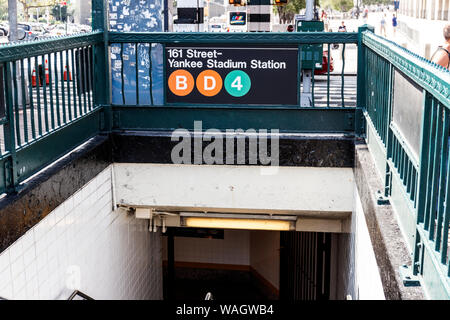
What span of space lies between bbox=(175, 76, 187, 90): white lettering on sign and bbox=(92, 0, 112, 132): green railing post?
767 mm

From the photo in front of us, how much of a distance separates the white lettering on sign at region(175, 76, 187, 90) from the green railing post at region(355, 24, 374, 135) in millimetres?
1758

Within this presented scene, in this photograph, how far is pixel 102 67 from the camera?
643cm

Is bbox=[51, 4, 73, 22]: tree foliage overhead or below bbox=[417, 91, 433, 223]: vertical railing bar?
overhead

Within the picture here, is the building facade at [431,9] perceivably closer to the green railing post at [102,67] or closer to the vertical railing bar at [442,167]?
the green railing post at [102,67]

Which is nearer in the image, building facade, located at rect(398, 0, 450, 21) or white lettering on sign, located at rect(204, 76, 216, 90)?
white lettering on sign, located at rect(204, 76, 216, 90)

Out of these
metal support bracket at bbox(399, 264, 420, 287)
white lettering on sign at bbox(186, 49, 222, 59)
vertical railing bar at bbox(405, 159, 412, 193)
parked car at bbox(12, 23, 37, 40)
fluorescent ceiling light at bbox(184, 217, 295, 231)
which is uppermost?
parked car at bbox(12, 23, 37, 40)

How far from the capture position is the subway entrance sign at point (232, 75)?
6.16 m

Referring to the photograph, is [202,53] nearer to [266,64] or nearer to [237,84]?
[237,84]

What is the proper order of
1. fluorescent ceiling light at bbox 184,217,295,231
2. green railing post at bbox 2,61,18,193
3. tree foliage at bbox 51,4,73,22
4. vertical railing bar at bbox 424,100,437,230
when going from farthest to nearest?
tree foliage at bbox 51,4,73,22, fluorescent ceiling light at bbox 184,217,295,231, green railing post at bbox 2,61,18,193, vertical railing bar at bbox 424,100,437,230

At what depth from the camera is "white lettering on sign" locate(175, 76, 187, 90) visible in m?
6.33

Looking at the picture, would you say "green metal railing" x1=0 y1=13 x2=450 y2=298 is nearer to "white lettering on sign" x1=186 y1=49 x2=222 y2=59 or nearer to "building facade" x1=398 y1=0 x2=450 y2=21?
"white lettering on sign" x1=186 y1=49 x2=222 y2=59

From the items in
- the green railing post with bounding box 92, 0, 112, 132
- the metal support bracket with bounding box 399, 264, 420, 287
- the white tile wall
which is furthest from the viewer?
the green railing post with bounding box 92, 0, 112, 132

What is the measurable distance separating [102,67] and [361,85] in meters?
2.67

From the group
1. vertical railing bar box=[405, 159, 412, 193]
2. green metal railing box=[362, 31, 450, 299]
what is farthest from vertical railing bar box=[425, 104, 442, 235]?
vertical railing bar box=[405, 159, 412, 193]
